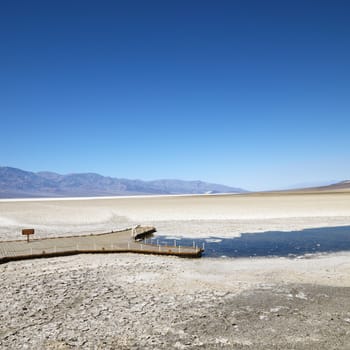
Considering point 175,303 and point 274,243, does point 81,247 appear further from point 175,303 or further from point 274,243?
point 274,243

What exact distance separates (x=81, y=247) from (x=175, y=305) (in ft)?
37.1

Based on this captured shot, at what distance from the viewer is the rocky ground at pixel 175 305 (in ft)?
28.2

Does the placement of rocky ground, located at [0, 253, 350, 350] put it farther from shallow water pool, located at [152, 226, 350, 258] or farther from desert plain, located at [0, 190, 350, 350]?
shallow water pool, located at [152, 226, 350, 258]

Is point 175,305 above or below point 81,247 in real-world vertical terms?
below

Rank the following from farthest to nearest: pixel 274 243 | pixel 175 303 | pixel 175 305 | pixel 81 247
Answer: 1. pixel 274 243
2. pixel 81 247
3. pixel 175 303
4. pixel 175 305

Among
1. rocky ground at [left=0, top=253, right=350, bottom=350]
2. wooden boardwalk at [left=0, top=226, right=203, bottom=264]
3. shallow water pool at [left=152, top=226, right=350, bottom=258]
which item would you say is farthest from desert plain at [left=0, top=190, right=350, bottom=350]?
shallow water pool at [left=152, top=226, right=350, bottom=258]

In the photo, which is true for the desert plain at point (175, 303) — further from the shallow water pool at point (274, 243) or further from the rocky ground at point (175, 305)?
the shallow water pool at point (274, 243)

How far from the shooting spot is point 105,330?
30.0 ft

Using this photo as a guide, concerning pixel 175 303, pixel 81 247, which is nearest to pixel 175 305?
pixel 175 303

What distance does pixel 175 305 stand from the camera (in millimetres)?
11031

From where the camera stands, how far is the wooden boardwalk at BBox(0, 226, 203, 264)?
18.9m

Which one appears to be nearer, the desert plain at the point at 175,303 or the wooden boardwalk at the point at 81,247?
the desert plain at the point at 175,303

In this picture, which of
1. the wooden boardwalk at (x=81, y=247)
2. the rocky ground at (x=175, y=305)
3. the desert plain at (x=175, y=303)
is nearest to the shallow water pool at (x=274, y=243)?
the desert plain at (x=175, y=303)

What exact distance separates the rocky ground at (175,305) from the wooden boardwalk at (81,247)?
5.91ft
